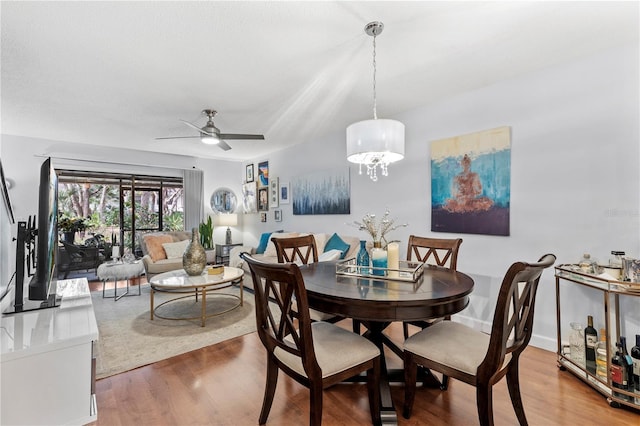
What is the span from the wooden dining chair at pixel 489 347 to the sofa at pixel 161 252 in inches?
155

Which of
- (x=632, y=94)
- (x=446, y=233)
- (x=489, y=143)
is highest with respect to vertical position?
(x=632, y=94)

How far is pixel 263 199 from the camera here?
5.98 meters

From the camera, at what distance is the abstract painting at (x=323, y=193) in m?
4.22

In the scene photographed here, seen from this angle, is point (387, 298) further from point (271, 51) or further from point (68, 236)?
point (68, 236)

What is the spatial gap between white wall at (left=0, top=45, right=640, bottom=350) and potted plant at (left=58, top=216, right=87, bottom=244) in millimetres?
5608

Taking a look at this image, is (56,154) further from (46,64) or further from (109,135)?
(46,64)

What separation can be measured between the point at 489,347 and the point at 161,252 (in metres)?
4.77

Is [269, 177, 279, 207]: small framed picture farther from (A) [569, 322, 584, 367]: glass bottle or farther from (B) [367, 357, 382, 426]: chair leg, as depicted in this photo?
(A) [569, 322, 584, 367]: glass bottle

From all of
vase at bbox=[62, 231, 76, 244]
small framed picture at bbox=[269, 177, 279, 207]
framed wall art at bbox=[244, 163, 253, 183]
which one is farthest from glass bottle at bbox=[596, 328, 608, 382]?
vase at bbox=[62, 231, 76, 244]

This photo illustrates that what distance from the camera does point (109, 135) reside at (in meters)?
4.37

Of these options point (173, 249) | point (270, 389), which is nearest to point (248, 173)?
point (173, 249)

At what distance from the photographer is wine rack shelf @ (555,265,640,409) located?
5.56 ft

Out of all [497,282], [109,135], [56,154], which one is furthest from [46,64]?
[497,282]

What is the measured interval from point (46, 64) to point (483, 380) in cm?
372
